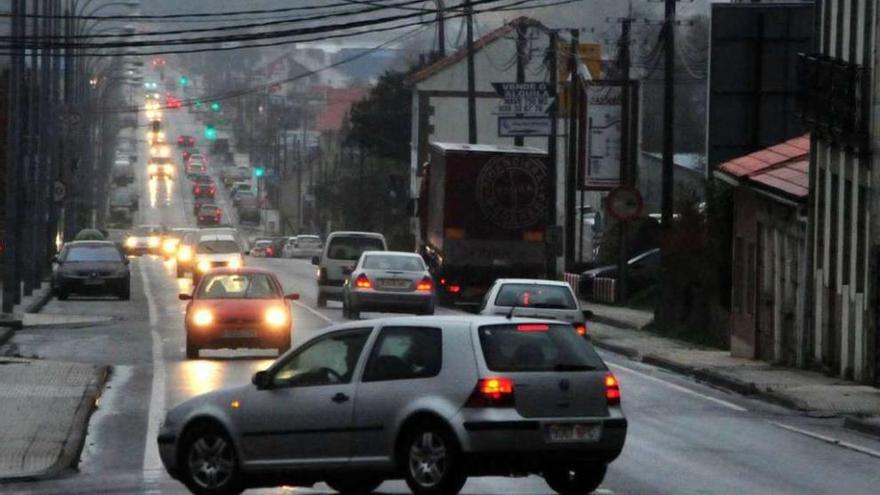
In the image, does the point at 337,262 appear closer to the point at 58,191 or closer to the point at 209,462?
the point at 58,191

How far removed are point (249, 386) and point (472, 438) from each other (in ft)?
7.45

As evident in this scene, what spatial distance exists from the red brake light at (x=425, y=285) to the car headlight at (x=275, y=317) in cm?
1086

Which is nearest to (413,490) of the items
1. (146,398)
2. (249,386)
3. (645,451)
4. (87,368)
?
(249,386)

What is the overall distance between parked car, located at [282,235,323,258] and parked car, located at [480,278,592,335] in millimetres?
61717

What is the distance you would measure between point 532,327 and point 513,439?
3.40 ft

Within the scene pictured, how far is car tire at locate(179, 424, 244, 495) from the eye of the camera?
16188 millimetres

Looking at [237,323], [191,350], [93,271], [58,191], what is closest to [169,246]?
[58,191]

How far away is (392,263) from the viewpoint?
4353cm

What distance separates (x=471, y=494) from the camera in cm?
1620

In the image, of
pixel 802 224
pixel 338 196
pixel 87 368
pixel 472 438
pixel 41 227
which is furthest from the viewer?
pixel 338 196

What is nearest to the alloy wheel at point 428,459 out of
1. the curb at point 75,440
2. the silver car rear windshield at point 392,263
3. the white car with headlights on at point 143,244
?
the curb at point 75,440

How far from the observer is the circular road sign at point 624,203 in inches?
1895

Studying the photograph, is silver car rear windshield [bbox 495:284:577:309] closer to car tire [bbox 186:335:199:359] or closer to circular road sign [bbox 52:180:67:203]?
car tire [bbox 186:335:199:359]

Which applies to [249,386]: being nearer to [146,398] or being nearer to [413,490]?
[413,490]
